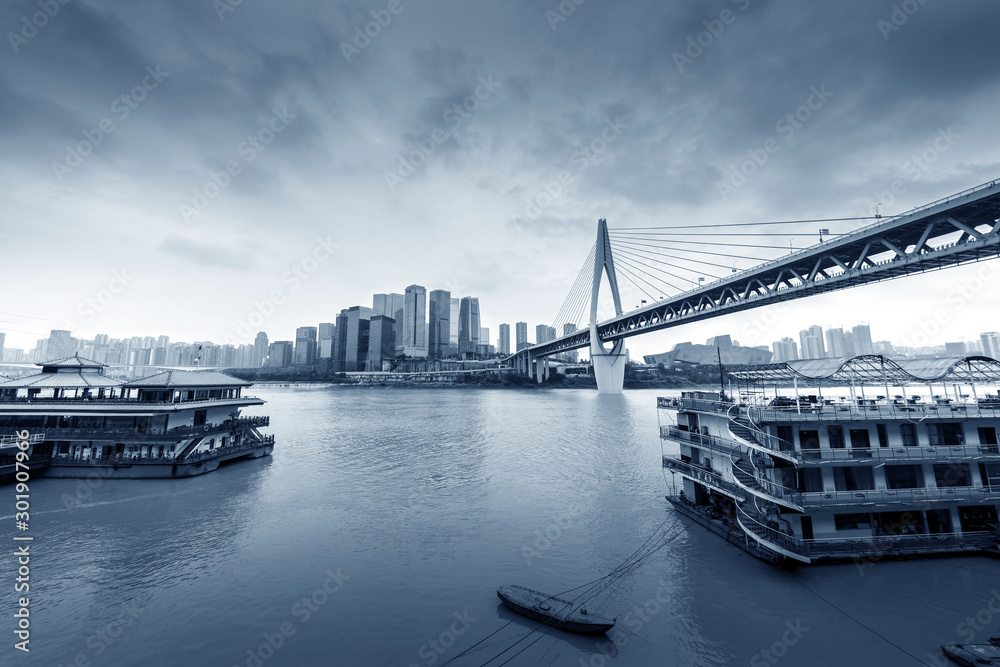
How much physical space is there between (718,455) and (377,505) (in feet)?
62.0

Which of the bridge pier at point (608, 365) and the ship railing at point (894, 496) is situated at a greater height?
the bridge pier at point (608, 365)

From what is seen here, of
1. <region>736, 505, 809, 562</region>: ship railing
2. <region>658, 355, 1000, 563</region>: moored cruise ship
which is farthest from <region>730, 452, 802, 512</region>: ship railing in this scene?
<region>736, 505, 809, 562</region>: ship railing

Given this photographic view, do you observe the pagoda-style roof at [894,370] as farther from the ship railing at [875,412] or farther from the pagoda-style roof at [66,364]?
the pagoda-style roof at [66,364]

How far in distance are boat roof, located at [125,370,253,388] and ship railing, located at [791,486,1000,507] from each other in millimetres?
38282

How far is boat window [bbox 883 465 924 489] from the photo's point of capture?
15945 millimetres

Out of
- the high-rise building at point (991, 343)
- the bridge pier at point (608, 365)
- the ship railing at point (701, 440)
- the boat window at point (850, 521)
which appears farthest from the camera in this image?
the bridge pier at point (608, 365)

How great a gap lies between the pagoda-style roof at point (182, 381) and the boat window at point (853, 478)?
39350mm

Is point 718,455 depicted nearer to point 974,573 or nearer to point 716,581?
point 716,581

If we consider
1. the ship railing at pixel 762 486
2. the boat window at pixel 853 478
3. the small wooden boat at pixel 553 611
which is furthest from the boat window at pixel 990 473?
the small wooden boat at pixel 553 611

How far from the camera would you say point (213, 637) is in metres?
12.3

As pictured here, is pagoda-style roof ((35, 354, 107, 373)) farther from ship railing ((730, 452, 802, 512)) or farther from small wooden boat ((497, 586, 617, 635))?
ship railing ((730, 452, 802, 512))

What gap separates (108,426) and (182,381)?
5135mm

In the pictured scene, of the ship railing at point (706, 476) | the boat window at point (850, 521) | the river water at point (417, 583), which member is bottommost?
the river water at point (417, 583)

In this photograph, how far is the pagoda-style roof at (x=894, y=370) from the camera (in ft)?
55.8
